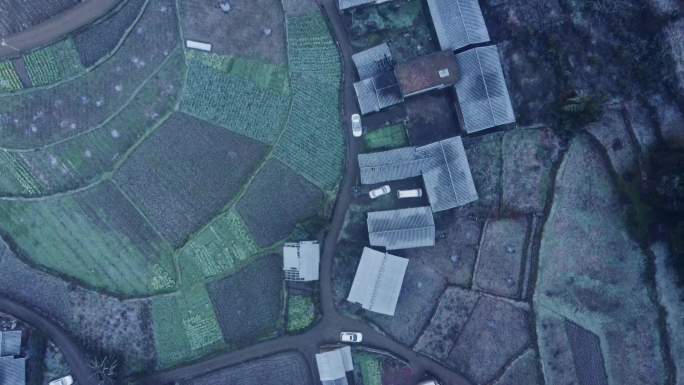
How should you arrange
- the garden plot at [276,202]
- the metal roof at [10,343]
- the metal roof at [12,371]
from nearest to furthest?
the metal roof at [12,371] → the metal roof at [10,343] → the garden plot at [276,202]

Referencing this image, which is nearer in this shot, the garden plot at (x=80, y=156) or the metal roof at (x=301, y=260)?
A: the metal roof at (x=301, y=260)

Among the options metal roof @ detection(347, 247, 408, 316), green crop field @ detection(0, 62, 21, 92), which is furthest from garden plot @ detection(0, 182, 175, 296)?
metal roof @ detection(347, 247, 408, 316)

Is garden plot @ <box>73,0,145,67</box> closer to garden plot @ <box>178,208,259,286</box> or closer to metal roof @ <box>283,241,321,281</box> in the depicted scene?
garden plot @ <box>178,208,259,286</box>

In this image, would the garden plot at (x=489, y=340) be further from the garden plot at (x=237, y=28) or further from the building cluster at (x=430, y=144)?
the garden plot at (x=237, y=28)

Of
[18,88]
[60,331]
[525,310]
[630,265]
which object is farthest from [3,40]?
[630,265]

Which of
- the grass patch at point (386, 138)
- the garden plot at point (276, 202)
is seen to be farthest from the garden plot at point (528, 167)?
the garden plot at point (276, 202)

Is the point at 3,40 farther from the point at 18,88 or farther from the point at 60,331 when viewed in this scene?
the point at 60,331
